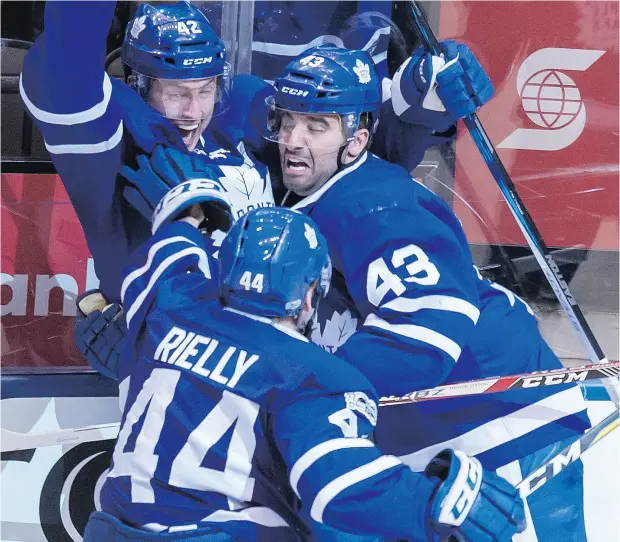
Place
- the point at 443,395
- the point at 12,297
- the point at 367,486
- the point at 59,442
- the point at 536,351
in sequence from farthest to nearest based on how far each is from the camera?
the point at 12,297 → the point at 59,442 → the point at 536,351 → the point at 443,395 → the point at 367,486

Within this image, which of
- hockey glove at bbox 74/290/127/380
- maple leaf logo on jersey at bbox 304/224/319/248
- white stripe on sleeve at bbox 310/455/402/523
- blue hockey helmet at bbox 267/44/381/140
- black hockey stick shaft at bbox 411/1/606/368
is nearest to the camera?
white stripe on sleeve at bbox 310/455/402/523

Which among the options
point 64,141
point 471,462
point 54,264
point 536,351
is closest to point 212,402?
point 471,462

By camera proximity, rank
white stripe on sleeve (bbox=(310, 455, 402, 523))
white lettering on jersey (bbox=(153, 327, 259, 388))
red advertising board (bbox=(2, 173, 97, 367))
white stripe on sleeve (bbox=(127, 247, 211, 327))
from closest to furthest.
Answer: white stripe on sleeve (bbox=(310, 455, 402, 523))
white lettering on jersey (bbox=(153, 327, 259, 388))
white stripe on sleeve (bbox=(127, 247, 211, 327))
red advertising board (bbox=(2, 173, 97, 367))

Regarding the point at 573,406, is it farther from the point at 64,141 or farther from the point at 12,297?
the point at 12,297

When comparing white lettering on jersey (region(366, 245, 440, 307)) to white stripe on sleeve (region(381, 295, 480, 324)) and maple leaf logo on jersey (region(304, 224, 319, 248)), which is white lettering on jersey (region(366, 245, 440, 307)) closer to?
white stripe on sleeve (region(381, 295, 480, 324))

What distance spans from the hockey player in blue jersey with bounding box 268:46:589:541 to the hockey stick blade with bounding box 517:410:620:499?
51mm

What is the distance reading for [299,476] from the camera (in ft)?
5.95

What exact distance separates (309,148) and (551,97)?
893 millimetres

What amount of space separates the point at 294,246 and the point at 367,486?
463mm

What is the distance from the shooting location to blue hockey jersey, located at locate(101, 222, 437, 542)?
5.93 feet

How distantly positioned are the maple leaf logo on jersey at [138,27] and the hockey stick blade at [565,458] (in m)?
1.25

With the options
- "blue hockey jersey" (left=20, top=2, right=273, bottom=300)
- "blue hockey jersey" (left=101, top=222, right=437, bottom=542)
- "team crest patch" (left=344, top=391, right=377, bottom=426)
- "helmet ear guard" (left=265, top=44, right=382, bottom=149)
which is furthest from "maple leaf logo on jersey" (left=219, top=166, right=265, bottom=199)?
"team crest patch" (left=344, top=391, right=377, bottom=426)

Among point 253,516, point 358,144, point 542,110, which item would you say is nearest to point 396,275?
point 358,144

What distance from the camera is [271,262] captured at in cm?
196
